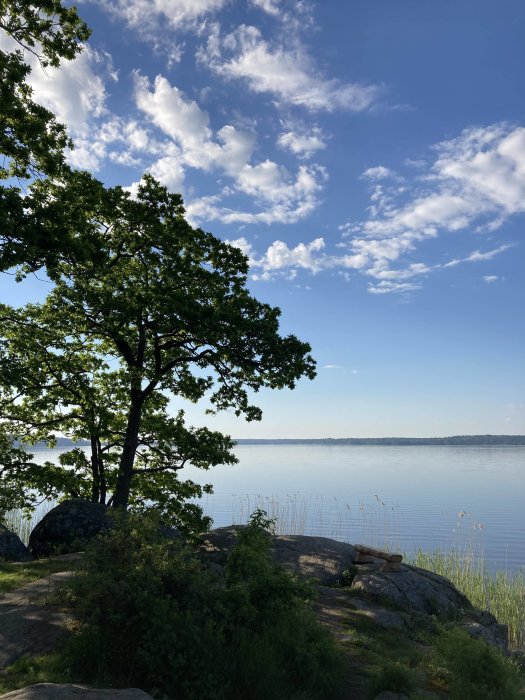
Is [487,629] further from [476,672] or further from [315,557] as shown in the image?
[476,672]

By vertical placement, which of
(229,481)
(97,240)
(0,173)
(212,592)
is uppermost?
(0,173)

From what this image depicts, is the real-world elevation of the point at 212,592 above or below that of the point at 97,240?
below

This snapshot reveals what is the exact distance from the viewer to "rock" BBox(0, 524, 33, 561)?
15.6m

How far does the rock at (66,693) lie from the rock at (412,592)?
1045 cm

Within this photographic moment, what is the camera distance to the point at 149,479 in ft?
66.4

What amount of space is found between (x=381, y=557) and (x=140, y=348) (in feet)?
36.0

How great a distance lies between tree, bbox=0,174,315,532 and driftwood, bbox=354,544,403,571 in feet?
18.0

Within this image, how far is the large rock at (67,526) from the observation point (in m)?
16.0

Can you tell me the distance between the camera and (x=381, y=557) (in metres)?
17.0

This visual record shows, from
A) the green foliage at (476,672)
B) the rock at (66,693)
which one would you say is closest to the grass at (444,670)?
the green foliage at (476,672)

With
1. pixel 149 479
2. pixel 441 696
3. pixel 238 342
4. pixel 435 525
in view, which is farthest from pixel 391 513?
pixel 441 696

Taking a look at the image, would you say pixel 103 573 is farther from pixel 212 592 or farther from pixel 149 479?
pixel 149 479

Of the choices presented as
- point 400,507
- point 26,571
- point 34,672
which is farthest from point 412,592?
point 400,507

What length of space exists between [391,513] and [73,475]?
34.8 metres
